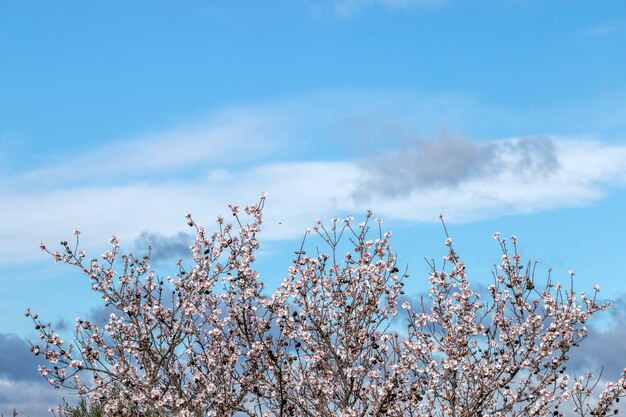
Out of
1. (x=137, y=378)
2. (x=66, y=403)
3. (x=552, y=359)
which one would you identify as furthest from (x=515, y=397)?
(x=66, y=403)

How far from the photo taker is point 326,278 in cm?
1532

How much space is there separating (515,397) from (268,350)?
4397 mm

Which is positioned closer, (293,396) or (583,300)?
(293,396)

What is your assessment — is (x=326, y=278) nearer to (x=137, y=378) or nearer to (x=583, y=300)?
(x=137, y=378)

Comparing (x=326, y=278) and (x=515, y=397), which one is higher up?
(x=326, y=278)

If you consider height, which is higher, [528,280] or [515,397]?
[528,280]

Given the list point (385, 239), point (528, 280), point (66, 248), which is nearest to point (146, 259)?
point (66, 248)

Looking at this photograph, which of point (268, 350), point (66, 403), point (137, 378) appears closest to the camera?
point (268, 350)

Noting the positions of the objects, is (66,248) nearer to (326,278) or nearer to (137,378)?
(137,378)

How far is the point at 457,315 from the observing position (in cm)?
1577

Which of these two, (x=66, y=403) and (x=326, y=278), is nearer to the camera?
(x=326, y=278)

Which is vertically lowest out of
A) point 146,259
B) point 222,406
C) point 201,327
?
point 222,406

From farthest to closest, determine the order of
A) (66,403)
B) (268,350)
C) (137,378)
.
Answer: (66,403)
(137,378)
(268,350)

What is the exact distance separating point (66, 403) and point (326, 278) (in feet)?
26.0
